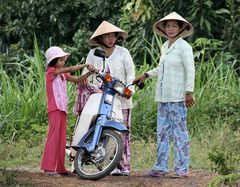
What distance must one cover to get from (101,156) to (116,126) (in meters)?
0.32

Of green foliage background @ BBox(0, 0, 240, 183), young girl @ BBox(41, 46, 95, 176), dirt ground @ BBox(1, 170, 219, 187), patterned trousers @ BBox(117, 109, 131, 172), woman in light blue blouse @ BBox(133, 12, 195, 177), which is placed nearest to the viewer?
dirt ground @ BBox(1, 170, 219, 187)

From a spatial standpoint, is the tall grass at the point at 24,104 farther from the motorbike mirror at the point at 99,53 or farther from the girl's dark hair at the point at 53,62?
the motorbike mirror at the point at 99,53

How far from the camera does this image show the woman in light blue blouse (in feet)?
25.0

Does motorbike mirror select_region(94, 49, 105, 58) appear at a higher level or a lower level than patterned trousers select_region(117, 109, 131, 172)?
higher

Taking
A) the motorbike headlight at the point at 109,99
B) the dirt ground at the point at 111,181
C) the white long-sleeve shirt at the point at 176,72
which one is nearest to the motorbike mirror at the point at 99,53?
the motorbike headlight at the point at 109,99

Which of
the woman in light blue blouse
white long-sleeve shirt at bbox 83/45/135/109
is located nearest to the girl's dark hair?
A: white long-sleeve shirt at bbox 83/45/135/109

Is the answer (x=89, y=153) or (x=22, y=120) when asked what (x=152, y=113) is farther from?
(x=89, y=153)

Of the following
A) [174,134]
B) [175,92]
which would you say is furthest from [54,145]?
[175,92]

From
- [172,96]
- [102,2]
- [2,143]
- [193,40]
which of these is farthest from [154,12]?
[172,96]

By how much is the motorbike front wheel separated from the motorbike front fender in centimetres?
5

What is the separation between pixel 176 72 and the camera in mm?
7637

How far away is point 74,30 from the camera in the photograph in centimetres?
1515

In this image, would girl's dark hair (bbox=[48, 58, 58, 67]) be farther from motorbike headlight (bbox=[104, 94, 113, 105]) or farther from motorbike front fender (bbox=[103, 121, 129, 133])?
motorbike front fender (bbox=[103, 121, 129, 133])

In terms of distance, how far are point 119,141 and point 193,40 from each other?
5.66 m
